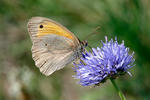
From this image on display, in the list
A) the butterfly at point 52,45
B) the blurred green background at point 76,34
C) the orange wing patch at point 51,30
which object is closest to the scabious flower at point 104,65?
the butterfly at point 52,45

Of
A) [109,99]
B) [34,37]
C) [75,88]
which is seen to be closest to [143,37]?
[109,99]

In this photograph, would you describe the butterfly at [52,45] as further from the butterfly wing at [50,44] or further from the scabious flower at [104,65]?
the scabious flower at [104,65]

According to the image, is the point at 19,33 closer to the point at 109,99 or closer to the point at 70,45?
the point at 109,99

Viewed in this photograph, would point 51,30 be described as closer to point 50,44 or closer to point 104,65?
point 50,44

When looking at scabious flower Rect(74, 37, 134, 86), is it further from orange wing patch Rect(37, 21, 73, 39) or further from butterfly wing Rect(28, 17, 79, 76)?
orange wing patch Rect(37, 21, 73, 39)

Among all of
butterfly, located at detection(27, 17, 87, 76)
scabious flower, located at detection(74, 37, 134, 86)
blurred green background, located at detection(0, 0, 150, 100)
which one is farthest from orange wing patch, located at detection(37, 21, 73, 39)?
blurred green background, located at detection(0, 0, 150, 100)

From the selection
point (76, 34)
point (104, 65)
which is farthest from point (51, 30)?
point (76, 34)
